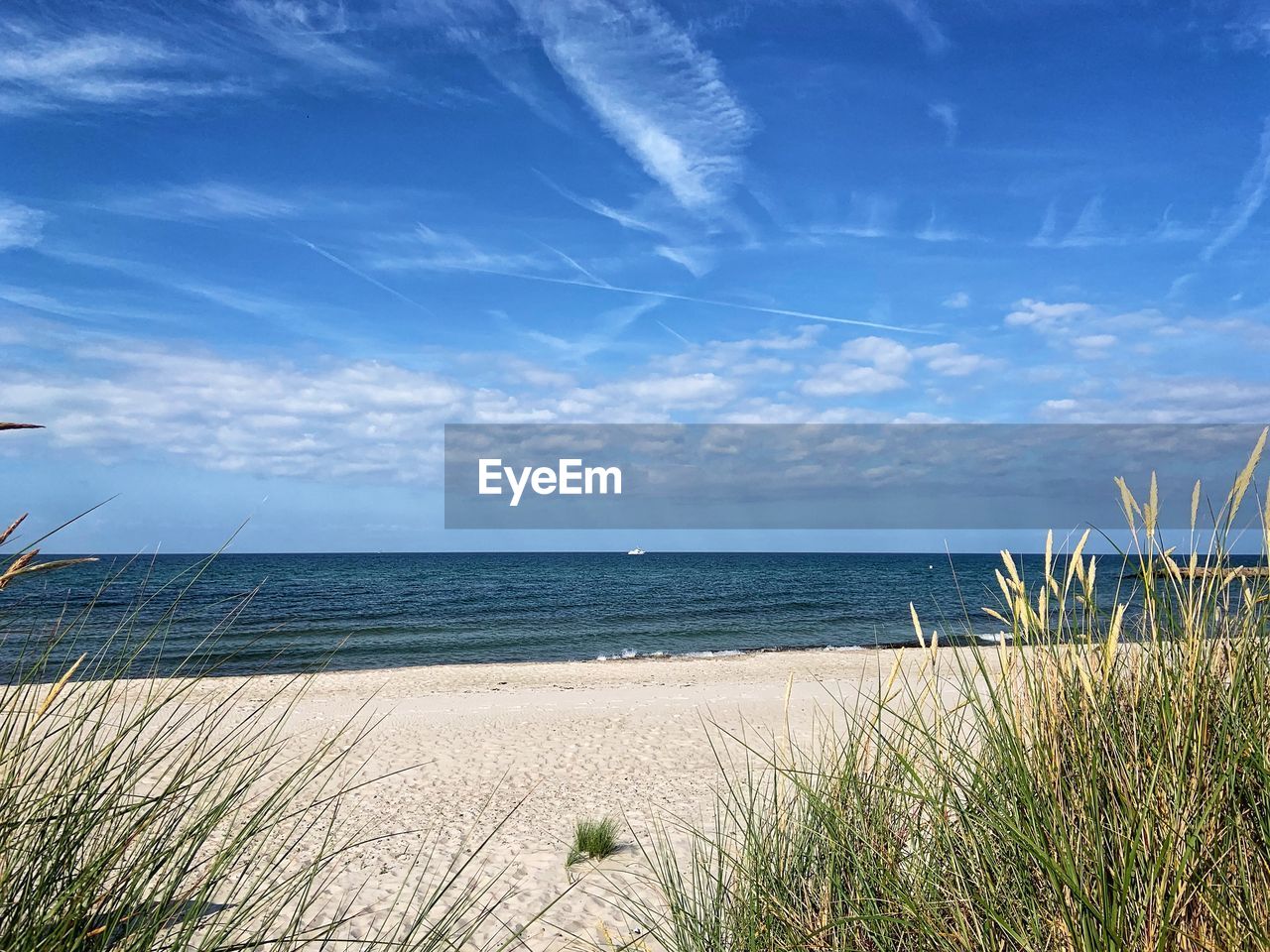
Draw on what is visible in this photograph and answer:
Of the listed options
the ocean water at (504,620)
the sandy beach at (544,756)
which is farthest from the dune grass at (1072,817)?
the ocean water at (504,620)

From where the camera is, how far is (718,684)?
55.6 feet

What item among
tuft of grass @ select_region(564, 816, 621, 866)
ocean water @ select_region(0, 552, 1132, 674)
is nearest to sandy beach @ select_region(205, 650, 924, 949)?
tuft of grass @ select_region(564, 816, 621, 866)

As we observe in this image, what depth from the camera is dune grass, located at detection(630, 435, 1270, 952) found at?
1931mm

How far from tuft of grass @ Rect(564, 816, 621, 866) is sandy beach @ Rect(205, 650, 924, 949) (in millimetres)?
91

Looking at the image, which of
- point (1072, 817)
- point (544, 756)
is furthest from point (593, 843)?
point (1072, 817)

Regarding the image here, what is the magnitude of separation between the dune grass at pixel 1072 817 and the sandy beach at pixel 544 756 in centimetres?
45

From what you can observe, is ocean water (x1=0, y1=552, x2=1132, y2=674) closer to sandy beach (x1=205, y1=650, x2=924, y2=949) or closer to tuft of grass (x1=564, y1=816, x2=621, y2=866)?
sandy beach (x1=205, y1=650, x2=924, y2=949)

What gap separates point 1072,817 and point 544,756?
9.12 m

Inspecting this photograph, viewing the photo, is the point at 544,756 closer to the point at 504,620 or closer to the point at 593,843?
the point at 593,843

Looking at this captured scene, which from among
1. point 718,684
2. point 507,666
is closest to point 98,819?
point 718,684

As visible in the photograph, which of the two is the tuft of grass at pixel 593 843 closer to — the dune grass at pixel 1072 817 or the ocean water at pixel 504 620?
the dune grass at pixel 1072 817

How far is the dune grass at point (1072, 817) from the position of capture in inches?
76.0

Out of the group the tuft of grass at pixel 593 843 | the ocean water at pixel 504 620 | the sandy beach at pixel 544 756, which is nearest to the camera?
the sandy beach at pixel 544 756

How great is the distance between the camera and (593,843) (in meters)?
6.54
